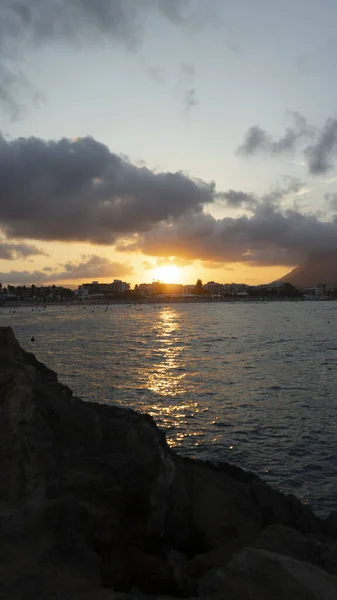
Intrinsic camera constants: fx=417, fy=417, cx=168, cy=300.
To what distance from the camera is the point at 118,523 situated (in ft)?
18.9

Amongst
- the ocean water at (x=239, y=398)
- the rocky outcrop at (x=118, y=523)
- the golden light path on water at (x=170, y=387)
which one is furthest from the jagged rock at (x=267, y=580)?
the golden light path on water at (x=170, y=387)

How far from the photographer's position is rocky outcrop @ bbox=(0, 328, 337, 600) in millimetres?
4754

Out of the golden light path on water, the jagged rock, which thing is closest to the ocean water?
the golden light path on water

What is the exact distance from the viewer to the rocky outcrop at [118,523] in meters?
4.75

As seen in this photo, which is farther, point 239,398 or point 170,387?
point 170,387

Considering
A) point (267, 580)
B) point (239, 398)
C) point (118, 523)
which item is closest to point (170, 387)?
point (239, 398)

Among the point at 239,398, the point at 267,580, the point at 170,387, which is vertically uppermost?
the point at 267,580

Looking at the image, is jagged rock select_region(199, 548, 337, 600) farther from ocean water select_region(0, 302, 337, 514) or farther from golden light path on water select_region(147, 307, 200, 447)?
golden light path on water select_region(147, 307, 200, 447)

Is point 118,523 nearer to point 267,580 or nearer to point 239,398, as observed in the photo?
point 267,580

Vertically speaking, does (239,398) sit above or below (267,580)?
below

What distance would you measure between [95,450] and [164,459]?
1.10 m

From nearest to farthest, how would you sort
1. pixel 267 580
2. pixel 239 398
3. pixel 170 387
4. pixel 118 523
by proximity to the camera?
pixel 267 580
pixel 118 523
pixel 239 398
pixel 170 387

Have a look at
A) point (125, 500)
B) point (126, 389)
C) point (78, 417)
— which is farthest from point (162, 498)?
point (126, 389)

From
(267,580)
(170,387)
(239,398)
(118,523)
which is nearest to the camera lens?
(267,580)
